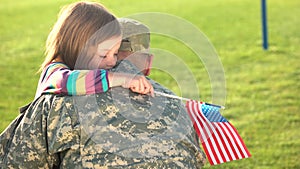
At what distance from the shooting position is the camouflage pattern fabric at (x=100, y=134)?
3527mm

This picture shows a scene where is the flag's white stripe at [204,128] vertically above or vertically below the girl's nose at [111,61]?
below

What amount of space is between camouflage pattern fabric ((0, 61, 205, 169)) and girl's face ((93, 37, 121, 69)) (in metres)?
0.15

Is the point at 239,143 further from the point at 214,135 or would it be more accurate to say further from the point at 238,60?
the point at 238,60

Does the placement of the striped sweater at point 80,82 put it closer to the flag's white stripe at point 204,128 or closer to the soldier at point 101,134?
the soldier at point 101,134

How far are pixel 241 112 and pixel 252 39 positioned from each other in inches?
162

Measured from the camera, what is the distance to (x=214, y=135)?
14.2 feet

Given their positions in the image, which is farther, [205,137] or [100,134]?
[205,137]

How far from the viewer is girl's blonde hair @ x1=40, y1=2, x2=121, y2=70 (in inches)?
151

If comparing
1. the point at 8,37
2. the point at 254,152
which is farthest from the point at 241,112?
the point at 8,37

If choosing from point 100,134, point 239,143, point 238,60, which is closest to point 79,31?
point 100,134

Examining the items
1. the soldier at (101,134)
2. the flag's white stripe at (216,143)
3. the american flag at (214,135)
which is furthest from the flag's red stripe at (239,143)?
the soldier at (101,134)

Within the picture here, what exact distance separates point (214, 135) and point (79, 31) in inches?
44.7

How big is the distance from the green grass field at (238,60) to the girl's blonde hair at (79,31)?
2.46 metres

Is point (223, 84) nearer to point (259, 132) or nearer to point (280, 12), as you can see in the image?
point (259, 132)
